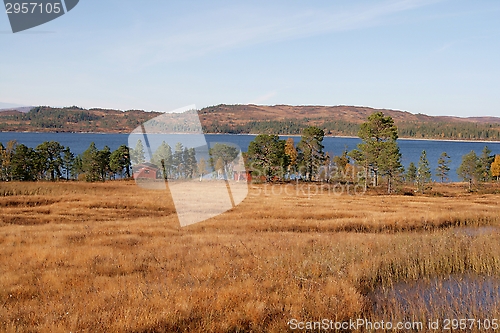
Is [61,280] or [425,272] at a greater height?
[61,280]

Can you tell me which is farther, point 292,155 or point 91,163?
point 292,155

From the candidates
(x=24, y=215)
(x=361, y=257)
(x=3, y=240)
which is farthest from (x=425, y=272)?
(x=24, y=215)

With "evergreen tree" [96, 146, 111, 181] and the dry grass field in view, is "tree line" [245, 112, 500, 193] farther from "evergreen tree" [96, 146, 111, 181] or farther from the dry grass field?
the dry grass field

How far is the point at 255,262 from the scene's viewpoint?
12203mm

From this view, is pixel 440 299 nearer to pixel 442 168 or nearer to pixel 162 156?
pixel 162 156

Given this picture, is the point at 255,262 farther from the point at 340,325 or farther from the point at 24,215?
the point at 24,215

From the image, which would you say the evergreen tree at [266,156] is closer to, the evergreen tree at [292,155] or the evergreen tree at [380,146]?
the evergreen tree at [292,155]

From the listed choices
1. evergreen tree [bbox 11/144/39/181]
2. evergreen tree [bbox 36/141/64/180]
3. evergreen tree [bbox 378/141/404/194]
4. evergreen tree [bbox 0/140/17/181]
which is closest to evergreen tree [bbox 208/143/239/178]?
evergreen tree [bbox 36/141/64/180]

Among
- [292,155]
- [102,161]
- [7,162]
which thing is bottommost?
[102,161]

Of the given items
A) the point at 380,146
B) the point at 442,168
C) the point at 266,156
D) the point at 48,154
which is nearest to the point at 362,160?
the point at 380,146

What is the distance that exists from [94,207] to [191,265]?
18.7 m

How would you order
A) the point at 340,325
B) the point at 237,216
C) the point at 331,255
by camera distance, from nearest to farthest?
the point at 340,325
the point at 331,255
the point at 237,216

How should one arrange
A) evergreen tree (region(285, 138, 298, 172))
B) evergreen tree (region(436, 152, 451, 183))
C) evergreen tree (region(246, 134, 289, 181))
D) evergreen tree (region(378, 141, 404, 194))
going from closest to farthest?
evergreen tree (region(378, 141, 404, 194)) < evergreen tree (region(246, 134, 289, 181)) < evergreen tree (region(285, 138, 298, 172)) < evergreen tree (region(436, 152, 451, 183))

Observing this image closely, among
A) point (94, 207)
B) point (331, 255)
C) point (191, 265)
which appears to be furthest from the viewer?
point (94, 207)
